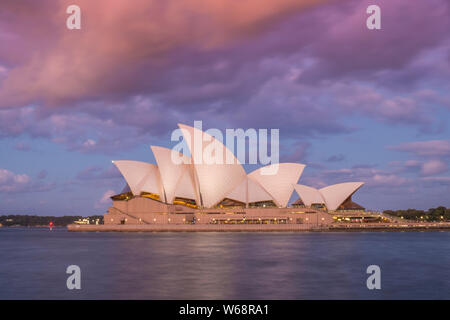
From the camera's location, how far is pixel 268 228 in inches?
3273

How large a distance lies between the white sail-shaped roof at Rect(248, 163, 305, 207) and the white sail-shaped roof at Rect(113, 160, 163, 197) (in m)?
19.8

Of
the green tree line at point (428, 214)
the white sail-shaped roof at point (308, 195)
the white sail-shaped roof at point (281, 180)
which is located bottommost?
the green tree line at point (428, 214)

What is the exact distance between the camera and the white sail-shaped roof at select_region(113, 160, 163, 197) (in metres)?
87.6

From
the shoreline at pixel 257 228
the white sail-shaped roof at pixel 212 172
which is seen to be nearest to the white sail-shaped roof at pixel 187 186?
the white sail-shaped roof at pixel 212 172

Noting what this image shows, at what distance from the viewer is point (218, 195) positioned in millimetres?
87500

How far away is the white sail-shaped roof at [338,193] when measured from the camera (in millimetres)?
87938

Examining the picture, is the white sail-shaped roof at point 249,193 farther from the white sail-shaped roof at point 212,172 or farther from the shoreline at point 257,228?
the shoreline at point 257,228

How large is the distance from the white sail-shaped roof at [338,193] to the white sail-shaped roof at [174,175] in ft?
90.9

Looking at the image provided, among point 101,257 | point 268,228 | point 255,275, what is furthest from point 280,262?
point 268,228

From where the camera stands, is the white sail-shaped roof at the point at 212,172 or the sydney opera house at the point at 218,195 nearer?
the white sail-shaped roof at the point at 212,172

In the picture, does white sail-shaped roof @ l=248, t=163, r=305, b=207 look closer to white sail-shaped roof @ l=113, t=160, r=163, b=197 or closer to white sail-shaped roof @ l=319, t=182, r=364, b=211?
white sail-shaped roof @ l=319, t=182, r=364, b=211

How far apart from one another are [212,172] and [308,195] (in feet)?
68.3
